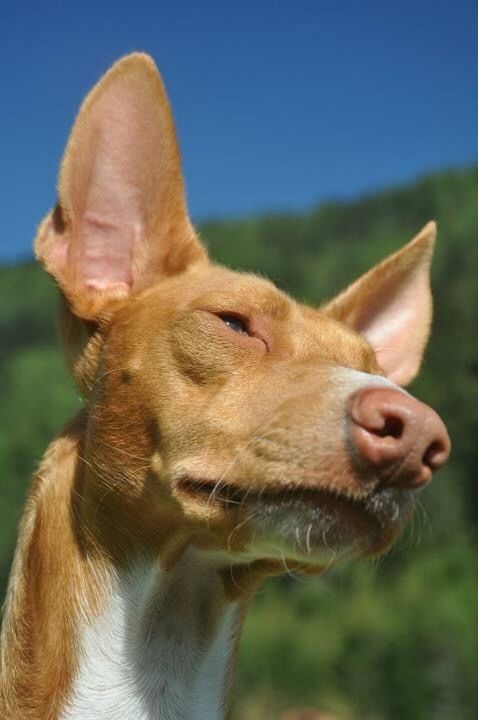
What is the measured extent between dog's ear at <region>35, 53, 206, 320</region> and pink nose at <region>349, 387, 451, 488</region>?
174 cm

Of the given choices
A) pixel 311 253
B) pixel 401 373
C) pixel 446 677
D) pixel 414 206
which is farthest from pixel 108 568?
pixel 414 206

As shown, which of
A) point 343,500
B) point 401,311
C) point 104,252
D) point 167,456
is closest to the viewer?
point 343,500

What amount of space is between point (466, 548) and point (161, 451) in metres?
25.7

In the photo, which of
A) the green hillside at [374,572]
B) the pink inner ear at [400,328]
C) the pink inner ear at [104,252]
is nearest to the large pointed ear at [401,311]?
the pink inner ear at [400,328]

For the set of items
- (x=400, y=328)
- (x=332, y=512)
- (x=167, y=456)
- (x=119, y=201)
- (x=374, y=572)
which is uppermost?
(x=119, y=201)

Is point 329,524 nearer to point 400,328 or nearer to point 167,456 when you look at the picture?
point 167,456

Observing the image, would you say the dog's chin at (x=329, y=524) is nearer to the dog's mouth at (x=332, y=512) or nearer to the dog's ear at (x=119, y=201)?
the dog's mouth at (x=332, y=512)

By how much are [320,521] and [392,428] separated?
0.48 metres

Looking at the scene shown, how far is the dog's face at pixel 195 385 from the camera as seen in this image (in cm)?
370

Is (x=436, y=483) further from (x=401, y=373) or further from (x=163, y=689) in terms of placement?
(x=163, y=689)

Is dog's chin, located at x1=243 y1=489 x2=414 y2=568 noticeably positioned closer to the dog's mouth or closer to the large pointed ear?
the dog's mouth

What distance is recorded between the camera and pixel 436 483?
23406 mm

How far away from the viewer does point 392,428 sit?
11.6ft

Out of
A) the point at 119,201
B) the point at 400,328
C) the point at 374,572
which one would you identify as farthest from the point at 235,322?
the point at 374,572
